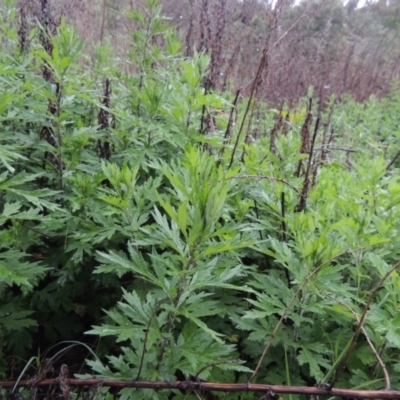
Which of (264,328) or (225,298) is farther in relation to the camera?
(225,298)

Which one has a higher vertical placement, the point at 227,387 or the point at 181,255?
the point at 181,255

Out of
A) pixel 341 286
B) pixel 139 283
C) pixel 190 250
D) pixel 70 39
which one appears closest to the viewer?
pixel 190 250

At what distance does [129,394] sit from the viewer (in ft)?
4.27

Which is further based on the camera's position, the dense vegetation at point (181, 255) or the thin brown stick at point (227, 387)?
the dense vegetation at point (181, 255)

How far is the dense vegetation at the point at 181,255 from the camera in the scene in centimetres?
133

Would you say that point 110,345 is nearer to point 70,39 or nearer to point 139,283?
point 139,283

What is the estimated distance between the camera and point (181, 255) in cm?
129

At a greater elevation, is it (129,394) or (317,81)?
(317,81)

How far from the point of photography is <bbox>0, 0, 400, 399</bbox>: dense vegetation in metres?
1.33

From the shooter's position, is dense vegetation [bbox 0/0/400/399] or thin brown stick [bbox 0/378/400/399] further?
dense vegetation [bbox 0/0/400/399]

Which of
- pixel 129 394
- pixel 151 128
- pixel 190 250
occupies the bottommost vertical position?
pixel 129 394

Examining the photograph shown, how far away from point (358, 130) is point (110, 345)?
456cm

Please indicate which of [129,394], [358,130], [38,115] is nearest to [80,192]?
[38,115]

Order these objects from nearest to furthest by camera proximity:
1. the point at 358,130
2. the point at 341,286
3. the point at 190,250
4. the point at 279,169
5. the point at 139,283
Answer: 1. the point at 190,250
2. the point at 341,286
3. the point at 139,283
4. the point at 279,169
5. the point at 358,130
